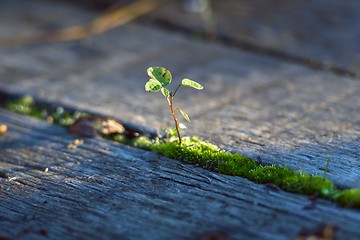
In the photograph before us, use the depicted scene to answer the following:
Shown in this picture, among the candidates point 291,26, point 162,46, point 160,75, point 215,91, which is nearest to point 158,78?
point 160,75

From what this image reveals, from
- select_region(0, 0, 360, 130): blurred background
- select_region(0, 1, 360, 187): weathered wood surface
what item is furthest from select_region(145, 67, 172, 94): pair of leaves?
select_region(0, 0, 360, 130): blurred background

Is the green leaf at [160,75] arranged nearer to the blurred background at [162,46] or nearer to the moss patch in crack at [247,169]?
the moss patch in crack at [247,169]

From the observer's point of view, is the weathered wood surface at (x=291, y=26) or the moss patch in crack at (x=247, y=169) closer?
the moss patch in crack at (x=247, y=169)

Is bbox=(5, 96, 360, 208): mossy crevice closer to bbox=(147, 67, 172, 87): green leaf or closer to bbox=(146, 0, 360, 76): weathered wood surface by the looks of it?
bbox=(147, 67, 172, 87): green leaf

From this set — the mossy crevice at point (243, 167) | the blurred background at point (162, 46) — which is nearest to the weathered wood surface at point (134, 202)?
the mossy crevice at point (243, 167)

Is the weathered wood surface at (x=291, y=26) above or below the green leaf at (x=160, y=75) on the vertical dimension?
above

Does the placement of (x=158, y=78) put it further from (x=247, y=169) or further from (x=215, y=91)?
(x=215, y=91)
